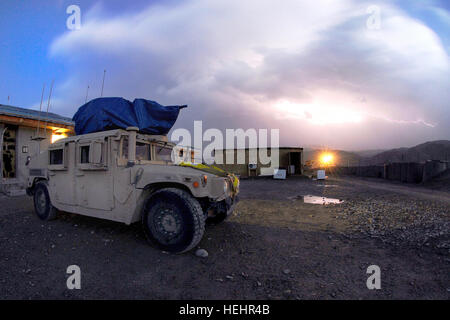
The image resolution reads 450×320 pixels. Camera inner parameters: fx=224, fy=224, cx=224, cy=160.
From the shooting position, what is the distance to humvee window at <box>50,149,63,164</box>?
4.93 meters

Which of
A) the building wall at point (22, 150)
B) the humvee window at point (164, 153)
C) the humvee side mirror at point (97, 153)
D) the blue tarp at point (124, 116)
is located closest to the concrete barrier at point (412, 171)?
the humvee window at point (164, 153)

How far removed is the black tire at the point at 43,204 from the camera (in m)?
5.24

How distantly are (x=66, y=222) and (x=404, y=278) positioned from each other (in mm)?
6385

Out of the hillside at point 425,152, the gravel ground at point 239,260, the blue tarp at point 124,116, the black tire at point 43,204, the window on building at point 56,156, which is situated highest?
the hillside at point 425,152

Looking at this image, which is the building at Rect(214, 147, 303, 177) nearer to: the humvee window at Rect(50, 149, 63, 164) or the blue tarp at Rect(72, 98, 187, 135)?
the blue tarp at Rect(72, 98, 187, 135)

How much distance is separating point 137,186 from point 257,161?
1788 cm

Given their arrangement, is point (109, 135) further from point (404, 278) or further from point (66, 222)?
point (404, 278)

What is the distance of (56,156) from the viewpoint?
5.05 metres

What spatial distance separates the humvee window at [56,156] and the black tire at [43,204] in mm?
684

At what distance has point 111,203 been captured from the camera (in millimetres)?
4012

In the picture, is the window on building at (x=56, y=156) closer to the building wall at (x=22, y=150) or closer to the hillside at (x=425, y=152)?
the building wall at (x=22, y=150)

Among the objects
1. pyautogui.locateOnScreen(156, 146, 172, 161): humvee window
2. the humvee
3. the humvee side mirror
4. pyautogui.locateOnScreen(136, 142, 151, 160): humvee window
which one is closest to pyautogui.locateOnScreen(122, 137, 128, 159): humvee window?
the humvee

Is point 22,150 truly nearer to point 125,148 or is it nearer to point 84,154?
point 84,154
